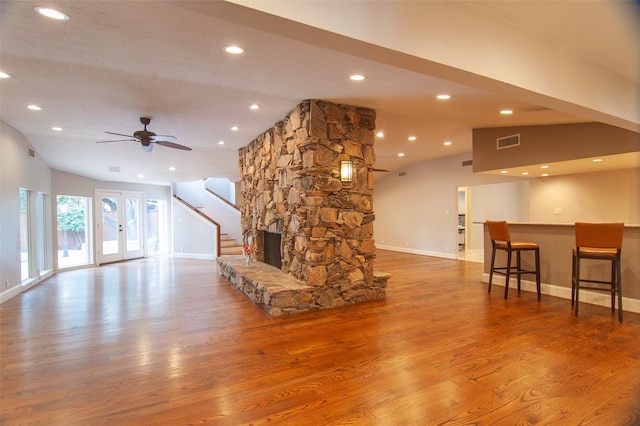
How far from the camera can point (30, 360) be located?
9.51ft

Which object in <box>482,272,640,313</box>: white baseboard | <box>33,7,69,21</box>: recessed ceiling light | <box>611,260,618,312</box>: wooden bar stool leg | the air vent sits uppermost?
<box>33,7,69,21</box>: recessed ceiling light

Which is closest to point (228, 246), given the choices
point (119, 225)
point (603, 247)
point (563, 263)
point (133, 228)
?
point (133, 228)

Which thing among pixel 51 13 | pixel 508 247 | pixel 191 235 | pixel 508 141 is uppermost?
pixel 51 13

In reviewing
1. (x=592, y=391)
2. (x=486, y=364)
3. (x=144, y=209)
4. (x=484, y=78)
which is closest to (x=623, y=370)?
(x=592, y=391)

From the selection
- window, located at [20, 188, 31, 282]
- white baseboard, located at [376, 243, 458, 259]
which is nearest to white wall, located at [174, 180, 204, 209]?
window, located at [20, 188, 31, 282]

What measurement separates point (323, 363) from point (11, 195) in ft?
18.3

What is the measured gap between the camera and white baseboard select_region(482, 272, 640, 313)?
4133mm

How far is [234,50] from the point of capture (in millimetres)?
2803

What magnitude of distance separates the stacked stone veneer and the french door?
6931mm

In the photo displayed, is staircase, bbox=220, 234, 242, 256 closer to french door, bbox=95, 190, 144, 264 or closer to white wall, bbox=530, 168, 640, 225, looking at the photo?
french door, bbox=95, 190, 144, 264

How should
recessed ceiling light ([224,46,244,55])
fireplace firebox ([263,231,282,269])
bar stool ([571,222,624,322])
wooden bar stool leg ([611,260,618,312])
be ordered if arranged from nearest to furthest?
recessed ceiling light ([224,46,244,55])
bar stool ([571,222,624,322])
wooden bar stool leg ([611,260,618,312])
fireplace firebox ([263,231,282,269])

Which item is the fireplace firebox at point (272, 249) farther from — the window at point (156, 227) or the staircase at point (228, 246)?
the window at point (156, 227)

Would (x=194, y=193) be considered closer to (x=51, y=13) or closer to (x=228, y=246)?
(x=228, y=246)

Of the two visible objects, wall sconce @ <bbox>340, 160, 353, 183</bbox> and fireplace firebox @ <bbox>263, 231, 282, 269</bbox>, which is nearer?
wall sconce @ <bbox>340, 160, 353, 183</bbox>
